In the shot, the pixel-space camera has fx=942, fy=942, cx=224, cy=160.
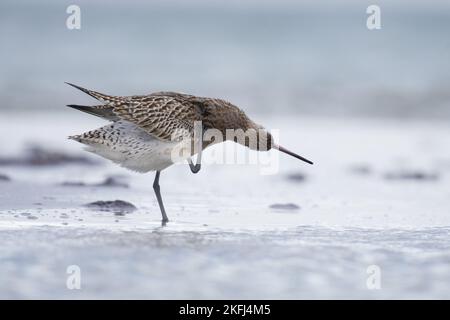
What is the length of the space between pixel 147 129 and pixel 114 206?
87 centimetres

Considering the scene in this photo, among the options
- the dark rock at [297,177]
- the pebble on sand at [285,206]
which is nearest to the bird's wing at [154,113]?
the pebble on sand at [285,206]

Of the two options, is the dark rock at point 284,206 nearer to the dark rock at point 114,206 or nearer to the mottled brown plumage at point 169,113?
the mottled brown plumage at point 169,113

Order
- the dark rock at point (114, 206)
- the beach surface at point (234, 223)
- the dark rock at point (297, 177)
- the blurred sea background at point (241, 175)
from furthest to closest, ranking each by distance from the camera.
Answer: the dark rock at point (297, 177), the dark rock at point (114, 206), the blurred sea background at point (241, 175), the beach surface at point (234, 223)

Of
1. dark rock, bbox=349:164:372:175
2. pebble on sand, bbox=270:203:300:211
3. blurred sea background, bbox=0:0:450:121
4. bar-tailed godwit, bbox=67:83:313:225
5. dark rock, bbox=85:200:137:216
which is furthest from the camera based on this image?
blurred sea background, bbox=0:0:450:121

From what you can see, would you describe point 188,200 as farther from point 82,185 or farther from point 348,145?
point 348,145

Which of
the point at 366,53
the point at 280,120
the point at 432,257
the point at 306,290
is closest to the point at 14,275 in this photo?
the point at 306,290

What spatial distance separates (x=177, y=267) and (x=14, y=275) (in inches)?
43.6

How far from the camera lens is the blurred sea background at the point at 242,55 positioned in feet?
62.5

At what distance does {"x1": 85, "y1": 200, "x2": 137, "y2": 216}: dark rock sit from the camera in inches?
353

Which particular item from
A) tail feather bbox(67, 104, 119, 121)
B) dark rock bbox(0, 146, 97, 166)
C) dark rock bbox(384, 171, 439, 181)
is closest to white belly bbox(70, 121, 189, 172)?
tail feather bbox(67, 104, 119, 121)

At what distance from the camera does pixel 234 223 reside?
8.48 meters

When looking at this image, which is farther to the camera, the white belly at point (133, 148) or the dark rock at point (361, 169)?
the dark rock at point (361, 169)

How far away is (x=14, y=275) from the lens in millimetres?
6176

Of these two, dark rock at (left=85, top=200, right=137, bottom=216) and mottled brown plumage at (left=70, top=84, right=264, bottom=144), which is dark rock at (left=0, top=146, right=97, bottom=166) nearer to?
dark rock at (left=85, top=200, right=137, bottom=216)
